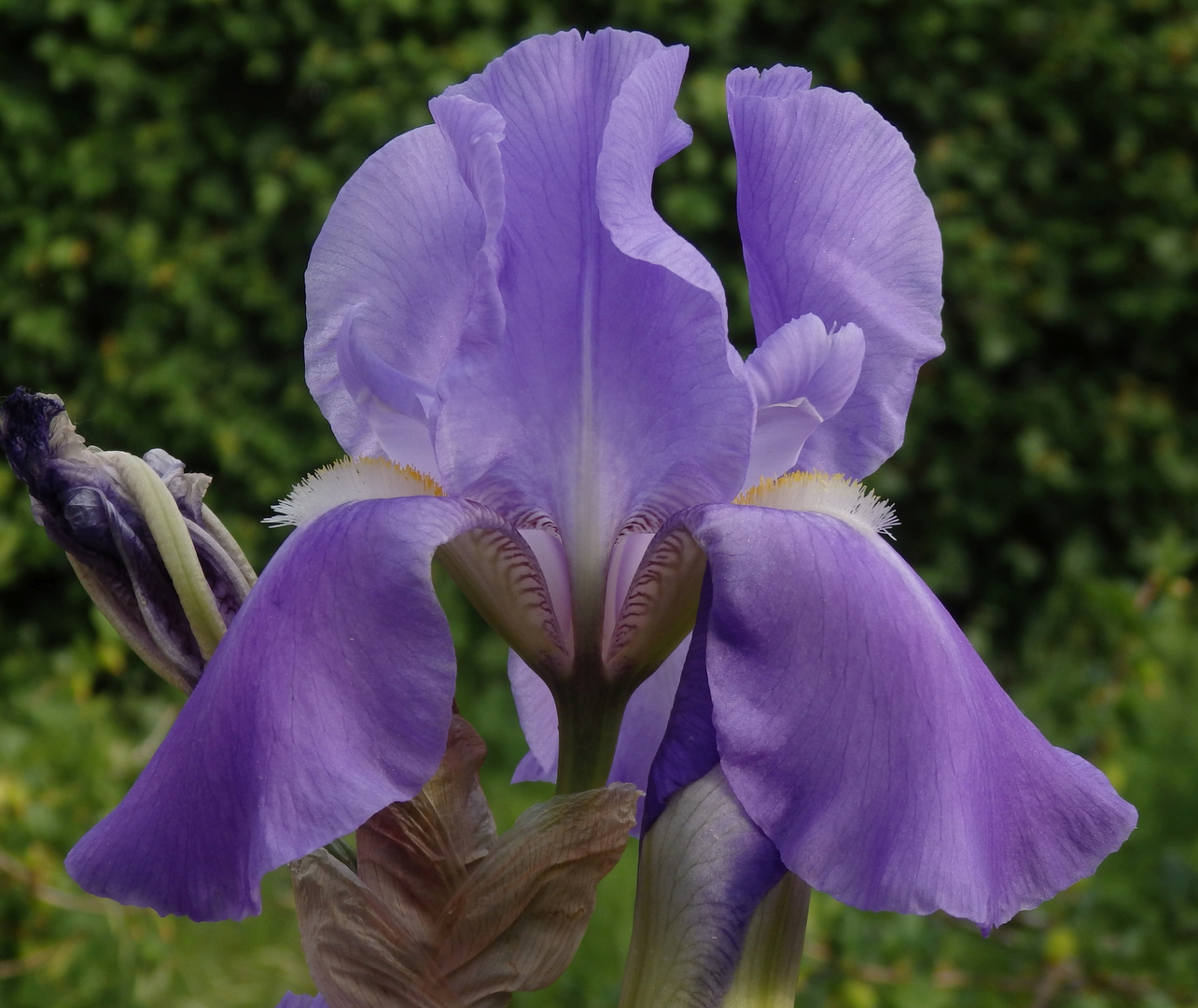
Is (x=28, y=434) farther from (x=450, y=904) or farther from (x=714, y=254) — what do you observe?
(x=714, y=254)

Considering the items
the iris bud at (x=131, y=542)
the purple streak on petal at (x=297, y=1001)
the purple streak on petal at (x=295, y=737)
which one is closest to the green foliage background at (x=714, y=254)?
the purple streak on petal at (x=297, y=1001)

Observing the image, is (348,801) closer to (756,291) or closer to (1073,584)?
(756,291)

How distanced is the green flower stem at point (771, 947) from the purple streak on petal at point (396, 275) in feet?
1.01

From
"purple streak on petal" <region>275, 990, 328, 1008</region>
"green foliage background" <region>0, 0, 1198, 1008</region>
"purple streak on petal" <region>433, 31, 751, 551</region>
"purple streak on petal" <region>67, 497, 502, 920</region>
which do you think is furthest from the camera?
"green foliage background" <region>0, 0, 1198, 1008</region>

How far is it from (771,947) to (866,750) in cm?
14

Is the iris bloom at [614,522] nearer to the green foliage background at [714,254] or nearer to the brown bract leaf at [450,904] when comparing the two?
the brown bract leaf at [450,904]

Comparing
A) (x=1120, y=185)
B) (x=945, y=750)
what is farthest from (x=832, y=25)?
(x=945, y=750)

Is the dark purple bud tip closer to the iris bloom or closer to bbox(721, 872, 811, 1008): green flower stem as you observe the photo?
the iris bloom

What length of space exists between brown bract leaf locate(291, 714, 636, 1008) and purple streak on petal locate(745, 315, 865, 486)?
0.21 metres

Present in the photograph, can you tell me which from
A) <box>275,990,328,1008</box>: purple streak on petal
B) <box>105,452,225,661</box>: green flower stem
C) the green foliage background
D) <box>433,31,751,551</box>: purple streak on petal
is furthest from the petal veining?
the green foliage background

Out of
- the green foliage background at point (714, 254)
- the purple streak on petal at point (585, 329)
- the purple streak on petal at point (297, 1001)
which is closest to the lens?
the purple streak on petal at point (585, 329)

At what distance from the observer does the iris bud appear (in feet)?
2.26

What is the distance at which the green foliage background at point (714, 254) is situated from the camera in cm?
373

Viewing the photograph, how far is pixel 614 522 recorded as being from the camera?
0.69 meters
